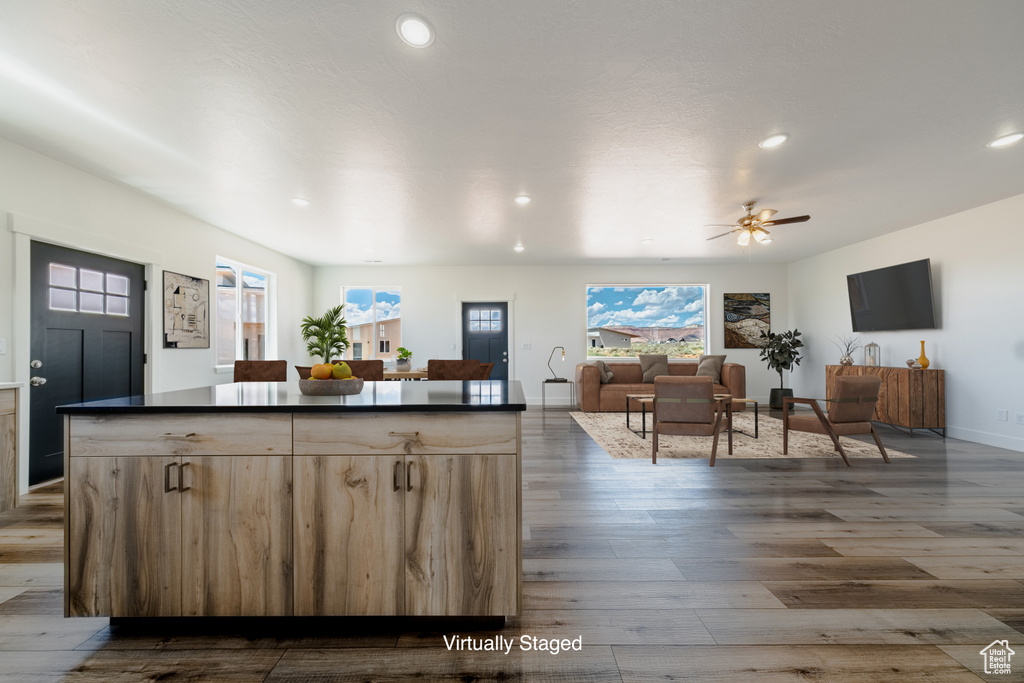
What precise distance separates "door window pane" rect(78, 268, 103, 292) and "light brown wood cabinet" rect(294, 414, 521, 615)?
3.79 meters

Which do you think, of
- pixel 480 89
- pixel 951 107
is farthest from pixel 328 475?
pixel 951 107

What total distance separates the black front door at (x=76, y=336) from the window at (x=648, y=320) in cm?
689

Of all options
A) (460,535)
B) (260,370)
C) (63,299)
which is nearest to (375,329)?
(260,370)

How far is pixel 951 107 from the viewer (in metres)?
2.93

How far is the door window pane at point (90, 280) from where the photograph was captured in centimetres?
398

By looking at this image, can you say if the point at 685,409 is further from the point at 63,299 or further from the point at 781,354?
the point at 63,299

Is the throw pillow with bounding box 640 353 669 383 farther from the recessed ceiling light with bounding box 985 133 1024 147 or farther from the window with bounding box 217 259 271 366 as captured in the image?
the window with bounding box 217 259 271 366

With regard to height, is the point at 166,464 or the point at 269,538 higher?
the point at 166,464

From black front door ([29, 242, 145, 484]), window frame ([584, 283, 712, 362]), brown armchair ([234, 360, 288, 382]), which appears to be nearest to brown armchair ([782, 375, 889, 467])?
window frame ([584, 283, 712, 362])

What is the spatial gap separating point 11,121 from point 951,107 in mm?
5985

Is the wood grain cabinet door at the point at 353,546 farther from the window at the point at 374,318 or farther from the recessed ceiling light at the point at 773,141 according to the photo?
the window at the point at 374,318

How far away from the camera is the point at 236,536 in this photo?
65.7 inches

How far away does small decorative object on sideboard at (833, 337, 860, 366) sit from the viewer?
6759 mm

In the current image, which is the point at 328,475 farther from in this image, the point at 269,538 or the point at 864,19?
the point at 864,19
